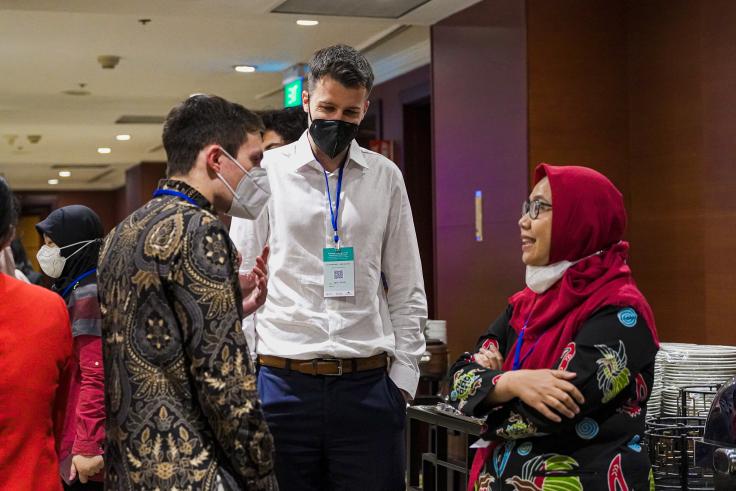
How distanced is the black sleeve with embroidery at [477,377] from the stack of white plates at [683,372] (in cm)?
120

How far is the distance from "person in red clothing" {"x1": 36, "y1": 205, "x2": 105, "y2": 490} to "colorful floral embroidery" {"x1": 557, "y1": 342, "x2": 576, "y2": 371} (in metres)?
1.27

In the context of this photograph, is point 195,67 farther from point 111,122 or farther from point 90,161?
point 90,161

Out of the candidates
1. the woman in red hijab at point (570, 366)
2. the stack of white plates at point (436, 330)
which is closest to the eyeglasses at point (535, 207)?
the woman in red hijab at point (570, 366)

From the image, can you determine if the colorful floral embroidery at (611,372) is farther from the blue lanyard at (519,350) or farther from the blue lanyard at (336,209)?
the blue lanyard at (336,209)

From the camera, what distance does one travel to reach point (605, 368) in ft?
6.91

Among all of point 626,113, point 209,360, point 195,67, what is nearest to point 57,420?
point 209,360

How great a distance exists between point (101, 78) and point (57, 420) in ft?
24.8

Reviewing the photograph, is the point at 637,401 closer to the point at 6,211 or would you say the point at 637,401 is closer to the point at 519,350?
the point at 519,350

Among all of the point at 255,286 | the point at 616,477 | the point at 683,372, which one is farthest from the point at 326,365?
the point at 683,372

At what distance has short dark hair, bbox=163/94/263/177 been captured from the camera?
1.88 meters

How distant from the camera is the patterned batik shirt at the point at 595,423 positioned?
6.94ft

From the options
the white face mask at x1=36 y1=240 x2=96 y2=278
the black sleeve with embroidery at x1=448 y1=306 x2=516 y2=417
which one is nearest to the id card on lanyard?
the black sleeve with embroidery at x1=448 y1=306 x2=516 y2=417

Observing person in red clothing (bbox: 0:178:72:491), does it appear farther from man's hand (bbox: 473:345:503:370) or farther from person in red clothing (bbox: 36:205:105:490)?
man's hand (bbox: 473:345:503:370)

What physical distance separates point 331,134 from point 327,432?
77 centimetres
